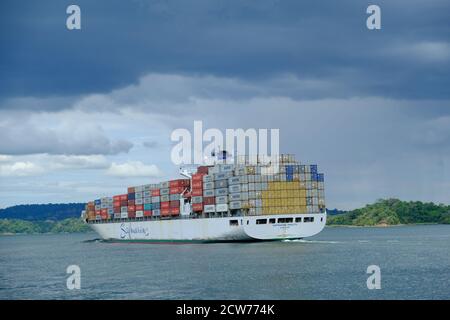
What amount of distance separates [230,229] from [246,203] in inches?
197

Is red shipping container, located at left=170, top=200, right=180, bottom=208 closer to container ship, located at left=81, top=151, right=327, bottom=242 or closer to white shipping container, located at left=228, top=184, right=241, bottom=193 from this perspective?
container ship, located at left=81, top=151, right=327, bottom=242

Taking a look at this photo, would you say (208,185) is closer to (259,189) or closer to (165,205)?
(259,189)

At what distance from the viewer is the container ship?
9306cm

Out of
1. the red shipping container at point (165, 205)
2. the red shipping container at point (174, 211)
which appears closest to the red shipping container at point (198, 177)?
the red shipping container at point (174, 211)

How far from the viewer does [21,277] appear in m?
63.9

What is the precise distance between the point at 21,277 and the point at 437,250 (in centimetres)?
5306

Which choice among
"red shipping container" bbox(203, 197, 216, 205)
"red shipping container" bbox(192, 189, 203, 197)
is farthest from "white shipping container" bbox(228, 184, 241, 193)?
"red shipping container" bbox(192, 189, 203, 197)

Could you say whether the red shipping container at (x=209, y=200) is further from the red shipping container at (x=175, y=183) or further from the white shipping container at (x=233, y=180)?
the red shipping container at (x=175, y=183)

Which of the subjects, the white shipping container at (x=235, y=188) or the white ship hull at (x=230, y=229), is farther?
the white shipping container at (x=235, y=188)

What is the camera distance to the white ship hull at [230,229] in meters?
92.7

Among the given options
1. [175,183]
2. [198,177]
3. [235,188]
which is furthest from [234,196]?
[175,183]

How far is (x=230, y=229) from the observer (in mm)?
95000

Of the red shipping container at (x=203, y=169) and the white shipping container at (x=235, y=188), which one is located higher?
the red shipping container at (x=203, y=169)
